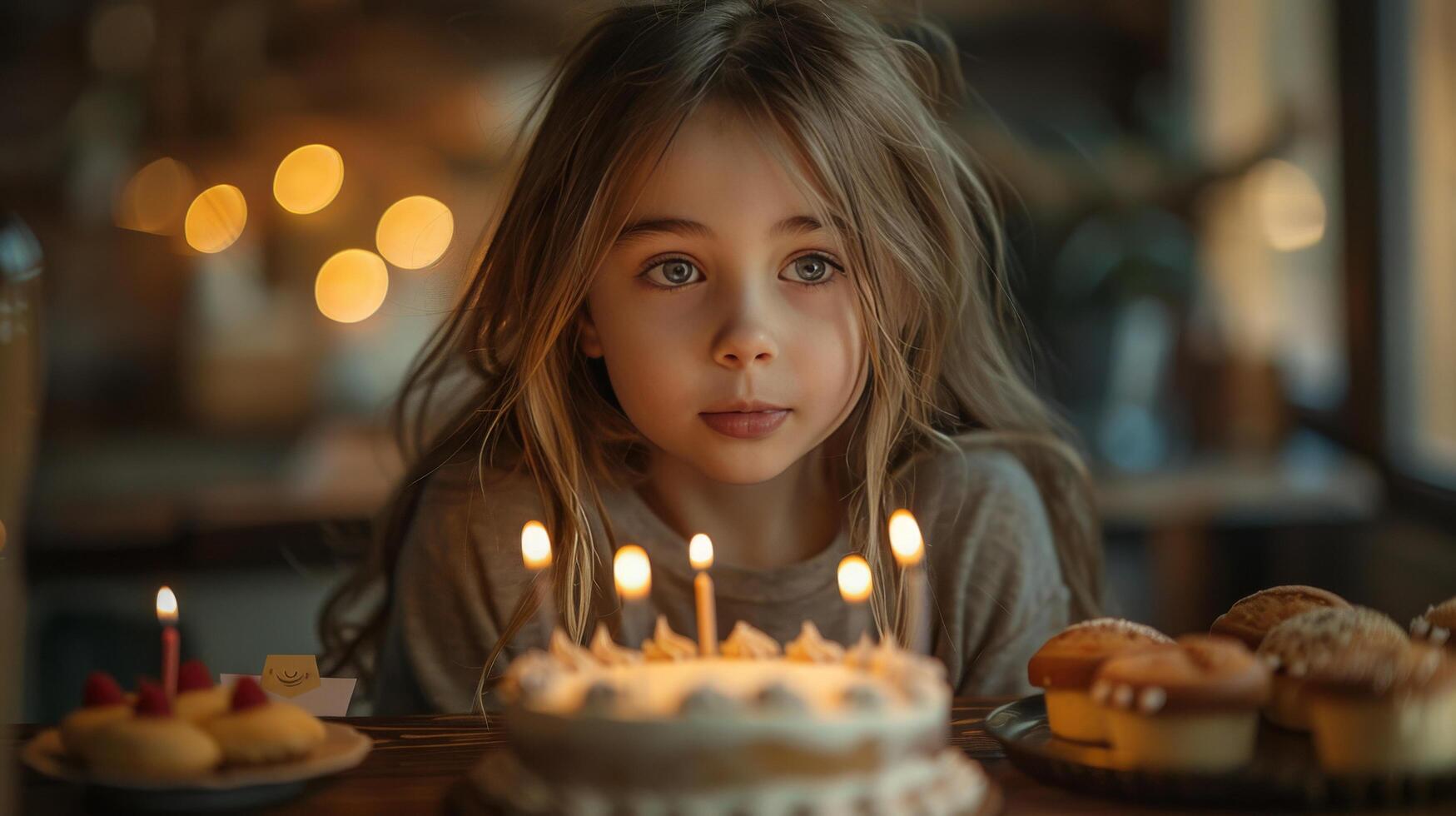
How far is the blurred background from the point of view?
262cm

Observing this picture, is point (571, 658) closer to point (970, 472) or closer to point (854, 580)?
point (854, 580)

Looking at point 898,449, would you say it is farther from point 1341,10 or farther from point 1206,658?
point 1341,10

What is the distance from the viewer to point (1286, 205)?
3203 millimetres

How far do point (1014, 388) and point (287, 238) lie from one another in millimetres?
2844

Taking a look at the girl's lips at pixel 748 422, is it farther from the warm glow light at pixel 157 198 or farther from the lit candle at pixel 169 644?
the warm glow light at pixel 157 198

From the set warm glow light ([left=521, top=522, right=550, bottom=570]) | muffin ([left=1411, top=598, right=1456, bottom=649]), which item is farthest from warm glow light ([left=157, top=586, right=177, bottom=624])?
muffin ([left=1411, top=598, right=1456, bottom=649])

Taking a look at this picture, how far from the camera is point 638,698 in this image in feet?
2.02

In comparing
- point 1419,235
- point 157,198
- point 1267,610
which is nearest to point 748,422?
point 1267,610

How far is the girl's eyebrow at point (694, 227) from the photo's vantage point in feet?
3.52

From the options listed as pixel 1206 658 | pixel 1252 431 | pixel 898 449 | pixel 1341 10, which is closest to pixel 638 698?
pixel 1206 658

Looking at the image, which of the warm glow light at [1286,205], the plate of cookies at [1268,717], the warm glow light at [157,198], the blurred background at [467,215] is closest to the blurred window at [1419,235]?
the blurred background at [467,215]

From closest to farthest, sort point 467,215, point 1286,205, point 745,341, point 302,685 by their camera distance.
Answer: point 302,685, point 745,341, point 467,215, point 1286,205

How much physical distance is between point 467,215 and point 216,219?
1.53 metres

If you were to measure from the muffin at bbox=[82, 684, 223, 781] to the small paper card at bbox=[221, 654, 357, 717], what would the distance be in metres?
0.24
